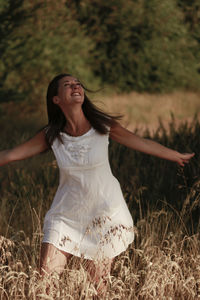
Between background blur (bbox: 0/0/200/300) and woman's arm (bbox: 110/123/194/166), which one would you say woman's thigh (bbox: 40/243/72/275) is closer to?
background blur (bbox: 0/0/200/300)

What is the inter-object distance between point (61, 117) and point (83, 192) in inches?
19.8

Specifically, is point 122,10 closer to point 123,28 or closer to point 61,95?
point 123,28

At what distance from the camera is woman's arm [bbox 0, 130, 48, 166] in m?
2.91

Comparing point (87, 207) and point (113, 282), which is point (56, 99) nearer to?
point (87, 207)

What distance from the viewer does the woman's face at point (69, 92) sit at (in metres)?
2.84

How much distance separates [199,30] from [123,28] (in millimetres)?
11792

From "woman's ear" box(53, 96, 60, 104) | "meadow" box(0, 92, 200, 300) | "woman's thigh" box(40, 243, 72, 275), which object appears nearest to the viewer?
"meadow" box(0, 92, 200, 300)

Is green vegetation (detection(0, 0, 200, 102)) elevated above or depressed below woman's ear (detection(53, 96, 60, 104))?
below

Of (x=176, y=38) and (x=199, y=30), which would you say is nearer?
(x=199, y=30)

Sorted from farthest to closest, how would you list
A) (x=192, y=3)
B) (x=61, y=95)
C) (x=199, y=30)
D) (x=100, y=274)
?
(x=192, y=3)
(x=199, y=30)
(x=61, y=95)
(x=100, y=274)

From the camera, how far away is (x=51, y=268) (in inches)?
106

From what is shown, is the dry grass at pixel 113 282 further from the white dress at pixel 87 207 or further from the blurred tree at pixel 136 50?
the blurred tree at pixel 136 50

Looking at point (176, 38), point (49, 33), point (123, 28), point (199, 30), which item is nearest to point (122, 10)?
point (123, 28)

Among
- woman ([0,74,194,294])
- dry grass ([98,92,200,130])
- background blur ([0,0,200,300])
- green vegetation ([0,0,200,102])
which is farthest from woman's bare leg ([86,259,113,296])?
green vegetation ([0,0,200,102])
